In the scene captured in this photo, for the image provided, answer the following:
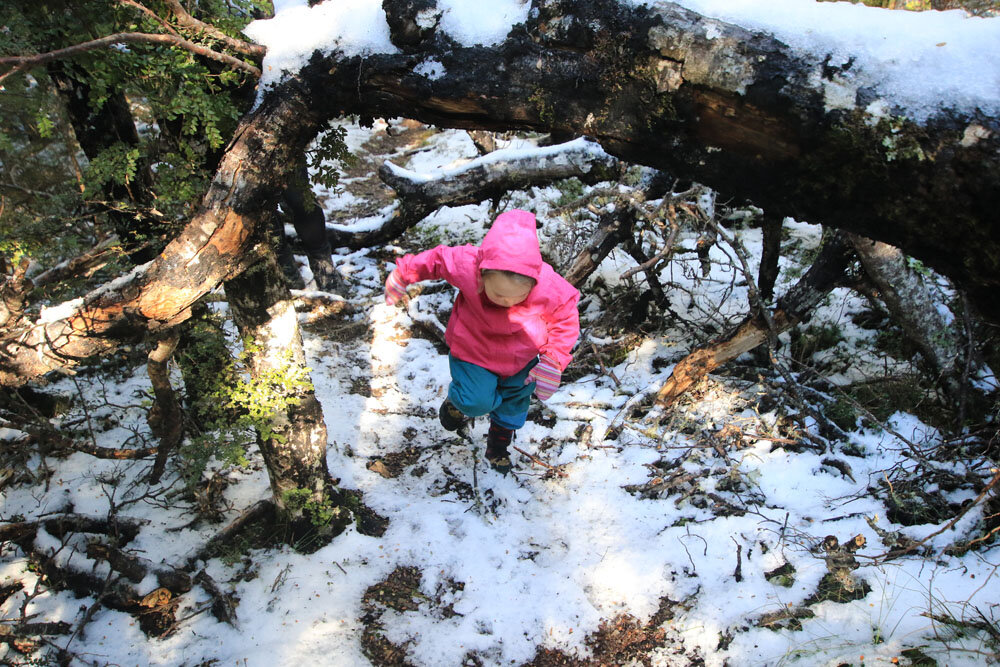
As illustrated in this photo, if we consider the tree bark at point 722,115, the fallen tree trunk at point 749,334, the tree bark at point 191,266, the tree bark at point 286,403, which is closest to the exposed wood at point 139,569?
the tree bark at point 286,403

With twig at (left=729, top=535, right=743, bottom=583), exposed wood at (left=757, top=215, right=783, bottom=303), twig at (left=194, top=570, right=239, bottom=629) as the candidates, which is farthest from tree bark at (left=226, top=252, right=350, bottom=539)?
exposed wood at (left=757, top=215, right=783, bottom=303)

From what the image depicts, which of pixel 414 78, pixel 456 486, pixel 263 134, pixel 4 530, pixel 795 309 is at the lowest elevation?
pixel 456 486

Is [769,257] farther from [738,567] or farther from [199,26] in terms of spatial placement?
[199,26]

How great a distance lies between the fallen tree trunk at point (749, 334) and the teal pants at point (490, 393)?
1079 millimetres

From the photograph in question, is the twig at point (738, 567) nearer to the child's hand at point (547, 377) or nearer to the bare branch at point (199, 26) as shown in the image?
the child's hand at point (547, 377)

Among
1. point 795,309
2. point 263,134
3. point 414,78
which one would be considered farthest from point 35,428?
point 795,309

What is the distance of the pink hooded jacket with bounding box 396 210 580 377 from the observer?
2656mm

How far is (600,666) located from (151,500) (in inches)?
105

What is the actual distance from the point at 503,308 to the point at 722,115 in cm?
165

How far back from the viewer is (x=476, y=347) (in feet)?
10.4

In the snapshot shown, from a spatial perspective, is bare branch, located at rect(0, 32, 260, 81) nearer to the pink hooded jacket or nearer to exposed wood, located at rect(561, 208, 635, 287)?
the pink hooded jacket

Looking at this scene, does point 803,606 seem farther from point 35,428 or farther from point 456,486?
point 35,428

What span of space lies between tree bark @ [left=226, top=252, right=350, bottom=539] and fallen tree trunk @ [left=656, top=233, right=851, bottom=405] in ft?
7.50

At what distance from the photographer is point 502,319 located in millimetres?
3033
